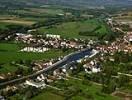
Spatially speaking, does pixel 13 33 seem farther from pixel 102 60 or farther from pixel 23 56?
pixel 102 60

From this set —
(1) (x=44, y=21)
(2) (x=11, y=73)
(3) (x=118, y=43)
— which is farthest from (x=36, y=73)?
(1) (x=44, y=21)

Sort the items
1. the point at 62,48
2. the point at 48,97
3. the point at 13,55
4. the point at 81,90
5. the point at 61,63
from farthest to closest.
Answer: the point at 62,48, the point at 13,55, the point at 61,63, the point at 81,90, the point at 48,97

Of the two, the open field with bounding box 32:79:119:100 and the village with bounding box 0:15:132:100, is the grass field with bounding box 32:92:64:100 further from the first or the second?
the village with bounding box 0:15:132:100

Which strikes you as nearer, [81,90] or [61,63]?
[81,90]

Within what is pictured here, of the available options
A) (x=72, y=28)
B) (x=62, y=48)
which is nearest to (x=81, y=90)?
(x=62, y=48)

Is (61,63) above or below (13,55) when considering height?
below

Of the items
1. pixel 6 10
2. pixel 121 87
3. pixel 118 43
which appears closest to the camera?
pixel 121 87

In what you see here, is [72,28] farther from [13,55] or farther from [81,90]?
[81,90]
